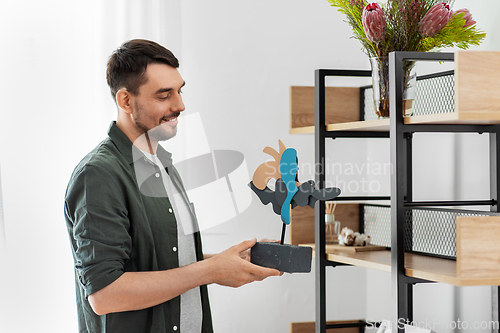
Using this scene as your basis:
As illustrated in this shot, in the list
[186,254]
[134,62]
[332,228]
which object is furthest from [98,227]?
[332,228]

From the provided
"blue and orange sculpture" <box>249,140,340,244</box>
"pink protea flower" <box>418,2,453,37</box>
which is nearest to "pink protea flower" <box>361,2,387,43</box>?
"pink protea flower" <box>418,2,453,37</box>

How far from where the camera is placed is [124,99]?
121cm

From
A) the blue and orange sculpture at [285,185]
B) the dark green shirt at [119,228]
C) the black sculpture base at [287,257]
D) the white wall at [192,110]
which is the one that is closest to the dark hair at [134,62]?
the dark green shirt at [119,228]

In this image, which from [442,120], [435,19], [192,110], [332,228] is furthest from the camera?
[192,110]

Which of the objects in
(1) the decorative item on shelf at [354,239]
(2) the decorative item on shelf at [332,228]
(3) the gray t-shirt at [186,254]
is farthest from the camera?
(2) the decorative item on shelf at [332,228]

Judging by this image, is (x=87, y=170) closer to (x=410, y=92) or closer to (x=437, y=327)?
(x=410, y=92)

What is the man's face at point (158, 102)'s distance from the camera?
1.20 m

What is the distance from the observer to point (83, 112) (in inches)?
77.3

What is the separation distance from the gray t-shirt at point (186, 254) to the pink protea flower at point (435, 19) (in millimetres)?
777

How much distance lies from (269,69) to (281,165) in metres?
1.13

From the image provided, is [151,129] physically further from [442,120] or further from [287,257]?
[442,120]

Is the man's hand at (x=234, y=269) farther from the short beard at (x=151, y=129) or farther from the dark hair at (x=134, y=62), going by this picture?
the dark hair at (x=134, y=62)

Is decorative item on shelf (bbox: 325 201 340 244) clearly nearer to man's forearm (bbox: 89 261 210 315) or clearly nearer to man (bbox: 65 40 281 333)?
man (bbox: 65 40 281 333)

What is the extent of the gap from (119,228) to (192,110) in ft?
3.80
